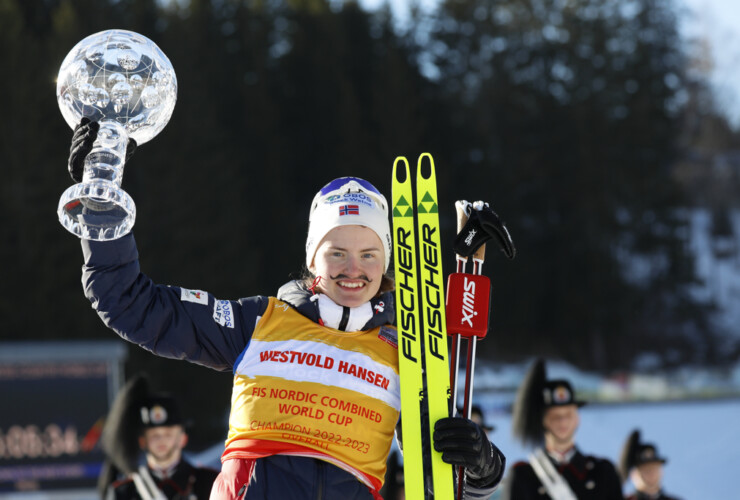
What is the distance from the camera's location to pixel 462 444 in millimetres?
2779

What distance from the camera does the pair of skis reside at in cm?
285

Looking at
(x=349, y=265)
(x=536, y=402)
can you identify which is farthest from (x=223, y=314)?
(x=536, y=402)

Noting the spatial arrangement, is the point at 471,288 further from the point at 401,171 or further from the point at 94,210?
the point at 94,210

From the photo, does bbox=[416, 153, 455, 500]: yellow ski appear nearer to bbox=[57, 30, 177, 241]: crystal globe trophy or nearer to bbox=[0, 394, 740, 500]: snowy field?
bbox=[57, 30, 177, 241]: crystal globe trophy

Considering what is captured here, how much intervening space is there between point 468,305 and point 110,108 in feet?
3.90

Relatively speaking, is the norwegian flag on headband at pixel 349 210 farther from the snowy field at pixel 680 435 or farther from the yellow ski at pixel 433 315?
the snowy field at pixel 680 435

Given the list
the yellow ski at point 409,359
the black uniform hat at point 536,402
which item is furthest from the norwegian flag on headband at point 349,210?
the black uniform hat at point 536,402

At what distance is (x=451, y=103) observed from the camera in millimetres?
32312

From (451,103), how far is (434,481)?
30.0 metres

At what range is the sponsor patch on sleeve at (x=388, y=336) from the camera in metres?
2.93

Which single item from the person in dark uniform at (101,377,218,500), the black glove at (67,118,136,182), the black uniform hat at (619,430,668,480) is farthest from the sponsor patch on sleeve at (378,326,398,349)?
the black uniform hat at (619,430,668,480)

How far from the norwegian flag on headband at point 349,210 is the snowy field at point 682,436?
8.89 metres

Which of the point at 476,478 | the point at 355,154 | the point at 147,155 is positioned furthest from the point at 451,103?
the point at 476,478

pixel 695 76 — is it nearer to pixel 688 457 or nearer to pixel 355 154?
pixel 355 154
